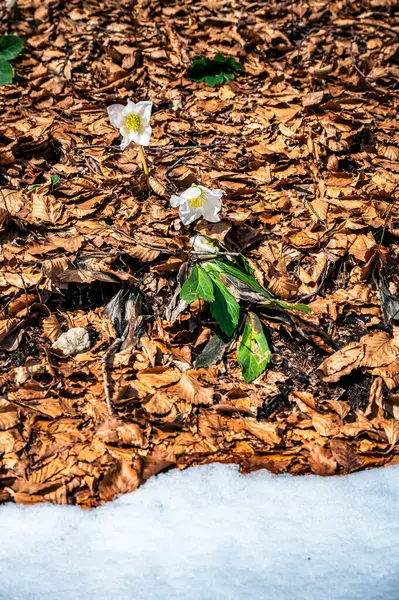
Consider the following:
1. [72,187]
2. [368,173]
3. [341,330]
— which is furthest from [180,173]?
[341,330]

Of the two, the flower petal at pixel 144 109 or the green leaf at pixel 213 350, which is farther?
the flower petal at pixel 144 109

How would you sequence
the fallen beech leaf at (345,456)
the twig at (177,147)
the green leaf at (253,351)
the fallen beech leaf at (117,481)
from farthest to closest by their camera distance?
1. the twig at (177,147)
2. the green leaf at (253,351)
3. the fallen beech leaf at (345,456)
4. the fallen beech leaf at (117,481)

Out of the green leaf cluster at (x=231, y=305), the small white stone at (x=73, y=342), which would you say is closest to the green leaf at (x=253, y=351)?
the green leaf cluster at (x=231, y=305)

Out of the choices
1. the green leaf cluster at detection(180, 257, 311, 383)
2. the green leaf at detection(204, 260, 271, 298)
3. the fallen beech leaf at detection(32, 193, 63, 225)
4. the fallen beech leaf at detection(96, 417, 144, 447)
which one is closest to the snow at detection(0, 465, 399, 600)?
the fallen beech leaf at detection(96, 417, 144, 447)

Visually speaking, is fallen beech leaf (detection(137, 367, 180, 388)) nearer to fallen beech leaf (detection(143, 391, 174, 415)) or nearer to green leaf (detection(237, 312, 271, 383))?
fallen beech leaf (detection(143, 391, 174, 415))

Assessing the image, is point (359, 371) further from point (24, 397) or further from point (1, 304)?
point (1, 304)

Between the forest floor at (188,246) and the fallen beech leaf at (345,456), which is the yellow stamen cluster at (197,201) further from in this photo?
the fallen beech leaf at (345,456)

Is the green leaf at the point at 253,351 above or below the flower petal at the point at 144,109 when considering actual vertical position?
below
